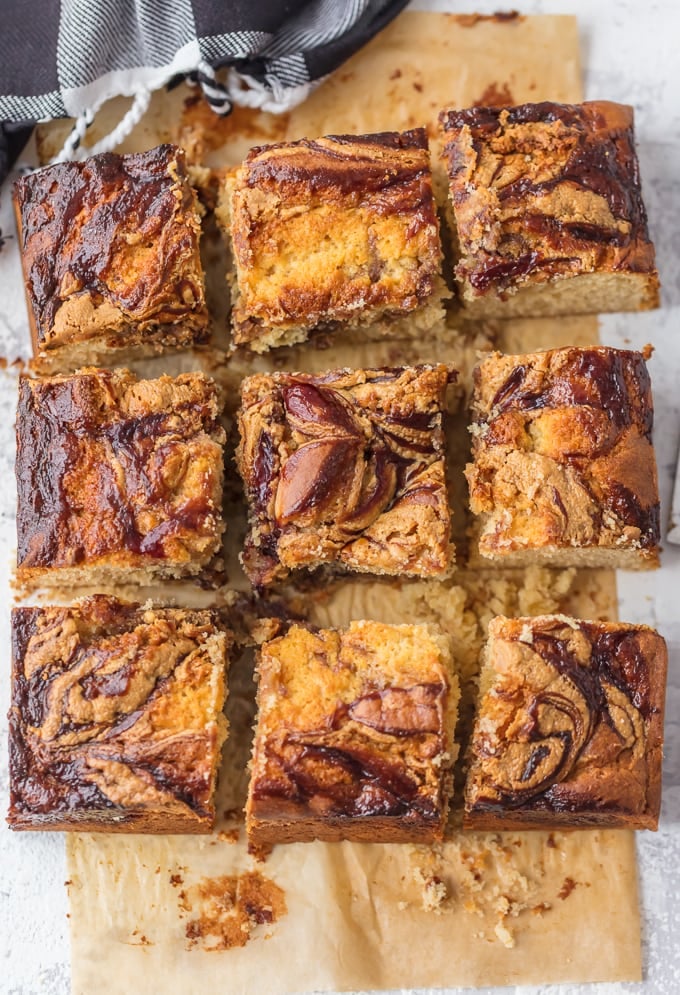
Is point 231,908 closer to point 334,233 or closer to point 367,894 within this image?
point 367,894

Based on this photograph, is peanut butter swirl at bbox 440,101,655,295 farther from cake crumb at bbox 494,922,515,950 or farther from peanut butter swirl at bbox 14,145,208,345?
cake crumb at bbox 494,922,515,950

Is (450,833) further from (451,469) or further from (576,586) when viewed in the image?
(451,469)

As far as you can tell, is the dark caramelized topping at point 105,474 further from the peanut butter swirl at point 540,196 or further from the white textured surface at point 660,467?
the peanut butter swirl at point 540,196

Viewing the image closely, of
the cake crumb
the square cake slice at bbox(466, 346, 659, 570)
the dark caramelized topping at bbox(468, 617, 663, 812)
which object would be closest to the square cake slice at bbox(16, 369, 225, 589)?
the square cake slice at bbox(466, 346, 659, 570)

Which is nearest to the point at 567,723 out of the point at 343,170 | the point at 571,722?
the point at 571,722

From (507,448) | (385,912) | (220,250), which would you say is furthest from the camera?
(220,250)

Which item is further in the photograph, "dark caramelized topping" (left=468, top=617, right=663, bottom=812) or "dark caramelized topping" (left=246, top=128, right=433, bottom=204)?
"dark caramelized topping" (left=246, top=128, right=433, bottom=204)

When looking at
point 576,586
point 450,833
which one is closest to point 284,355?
point 576,586
